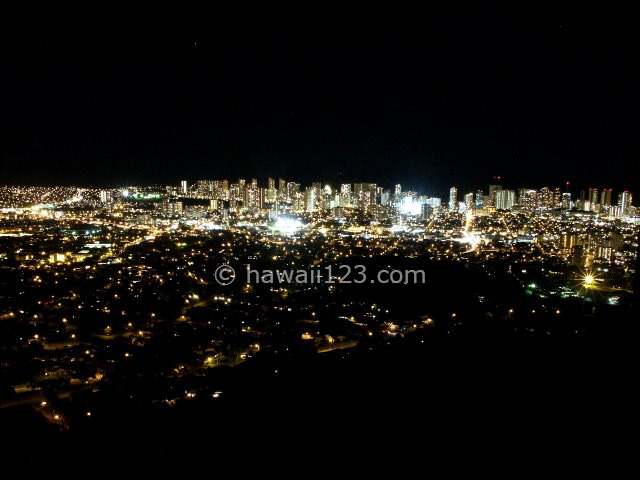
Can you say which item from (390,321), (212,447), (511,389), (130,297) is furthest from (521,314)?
(130,297)

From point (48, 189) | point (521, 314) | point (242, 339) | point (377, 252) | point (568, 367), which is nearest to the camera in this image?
point (568, 367)

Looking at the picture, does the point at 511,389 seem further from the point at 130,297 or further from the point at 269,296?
the point at 130,297

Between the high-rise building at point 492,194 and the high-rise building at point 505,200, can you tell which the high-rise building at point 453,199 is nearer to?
the high-rise building at point 492,194

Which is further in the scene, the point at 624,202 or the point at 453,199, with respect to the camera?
the point at 453,199

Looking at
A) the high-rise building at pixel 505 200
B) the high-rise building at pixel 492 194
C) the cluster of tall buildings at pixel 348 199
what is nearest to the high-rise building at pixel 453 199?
the cluster of tall buildings at pixel 348 199

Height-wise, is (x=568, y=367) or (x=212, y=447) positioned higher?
(x=568, y=367)

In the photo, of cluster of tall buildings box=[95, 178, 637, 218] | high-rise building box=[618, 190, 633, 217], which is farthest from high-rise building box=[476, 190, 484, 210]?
high-rise building box=[618, 190, 633, 217]

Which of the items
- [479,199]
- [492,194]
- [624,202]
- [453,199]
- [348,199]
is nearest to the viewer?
[624,202]

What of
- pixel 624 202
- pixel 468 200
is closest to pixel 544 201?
pixel 468 200

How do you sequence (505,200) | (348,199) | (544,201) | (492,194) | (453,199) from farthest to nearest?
(348,199), (453,199), (505,200), (492,194), (544,201)

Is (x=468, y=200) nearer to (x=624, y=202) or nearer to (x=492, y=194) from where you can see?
(x=492, y=194)

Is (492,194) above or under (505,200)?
above
